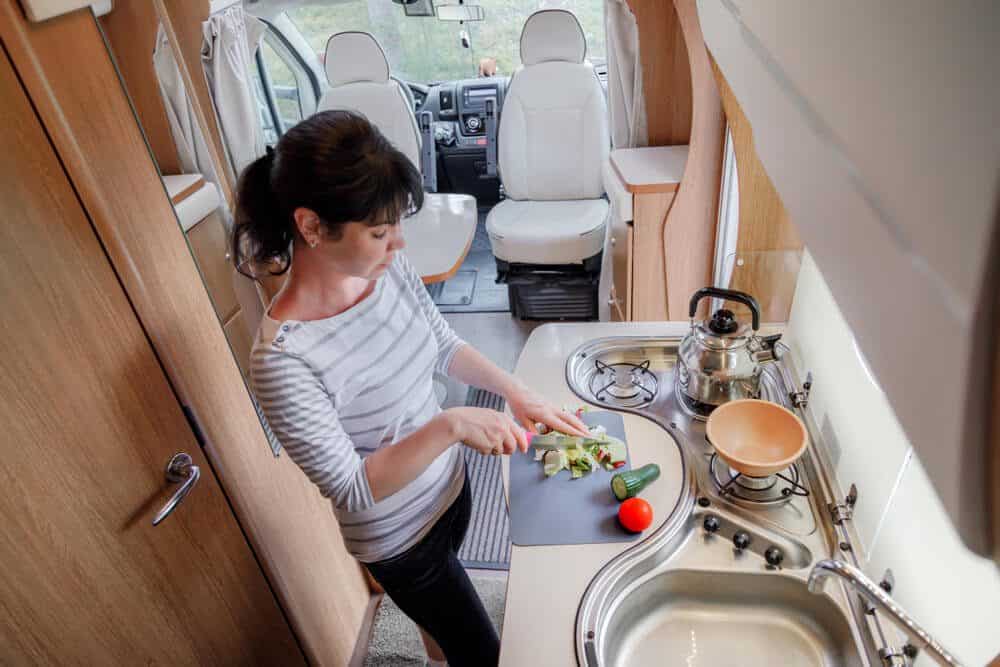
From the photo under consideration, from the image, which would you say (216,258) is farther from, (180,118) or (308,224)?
(308,224)

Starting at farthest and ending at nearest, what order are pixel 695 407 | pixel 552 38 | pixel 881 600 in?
pixel 552 38
pixel 695 407
pixel 881 600

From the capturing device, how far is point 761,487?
127cm

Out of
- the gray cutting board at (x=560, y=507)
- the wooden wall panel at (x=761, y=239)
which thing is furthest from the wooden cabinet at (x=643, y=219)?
the gray cutting board at (x=560, y=507)

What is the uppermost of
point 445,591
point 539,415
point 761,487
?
point 539,415

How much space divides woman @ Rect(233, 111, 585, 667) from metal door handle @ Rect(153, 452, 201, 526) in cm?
29

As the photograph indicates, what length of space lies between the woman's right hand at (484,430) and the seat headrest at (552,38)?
2699 millimetres

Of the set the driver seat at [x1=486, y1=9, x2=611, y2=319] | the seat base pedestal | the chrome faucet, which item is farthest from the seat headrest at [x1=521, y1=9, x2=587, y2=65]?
the chrome faucet

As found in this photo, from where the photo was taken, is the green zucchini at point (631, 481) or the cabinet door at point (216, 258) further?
the cabinet door at point (216, 258)

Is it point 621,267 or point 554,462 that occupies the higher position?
point 554,462

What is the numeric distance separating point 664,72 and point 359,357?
7.03 feet

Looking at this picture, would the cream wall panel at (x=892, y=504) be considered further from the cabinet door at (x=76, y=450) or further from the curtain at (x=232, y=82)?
the curtain at (x=232, y=82)

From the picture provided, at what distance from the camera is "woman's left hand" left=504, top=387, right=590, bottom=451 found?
1356 mm

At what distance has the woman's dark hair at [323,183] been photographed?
1.00 m

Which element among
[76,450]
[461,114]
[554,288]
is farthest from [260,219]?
[461,114]
